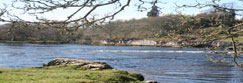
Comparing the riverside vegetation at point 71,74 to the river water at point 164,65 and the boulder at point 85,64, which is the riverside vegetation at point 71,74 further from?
the river water at point 164,65

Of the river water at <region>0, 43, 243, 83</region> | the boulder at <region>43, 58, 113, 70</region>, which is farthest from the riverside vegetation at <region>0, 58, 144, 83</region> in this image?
the river water at <region>0, 43, 243, 83</region>

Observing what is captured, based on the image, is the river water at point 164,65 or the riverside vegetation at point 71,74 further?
the river water at point 164,65

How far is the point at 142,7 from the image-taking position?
7.03m

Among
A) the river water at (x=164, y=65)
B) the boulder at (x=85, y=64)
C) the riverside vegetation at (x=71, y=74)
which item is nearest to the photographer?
the riverside vegetation at (x=71, y=74)

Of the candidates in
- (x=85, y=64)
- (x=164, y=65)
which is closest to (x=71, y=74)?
(x=85, y=64)

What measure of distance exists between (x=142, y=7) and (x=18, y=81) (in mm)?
7959

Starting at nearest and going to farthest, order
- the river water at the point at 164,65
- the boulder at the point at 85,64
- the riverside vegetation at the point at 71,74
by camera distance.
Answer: the riverside vegetation at the point at 71,74 → the boulder at the point at 85,64 → the river water at the point at 164,65

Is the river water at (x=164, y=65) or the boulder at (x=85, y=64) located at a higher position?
the boulder at (x=85, y=64)

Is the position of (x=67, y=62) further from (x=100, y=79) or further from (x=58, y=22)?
(x=58, y=22)

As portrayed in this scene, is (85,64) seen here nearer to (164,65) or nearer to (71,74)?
(71,74)

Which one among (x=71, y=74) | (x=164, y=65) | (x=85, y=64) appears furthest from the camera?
(x=164, y=65)

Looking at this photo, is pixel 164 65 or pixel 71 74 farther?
pixel 164 65

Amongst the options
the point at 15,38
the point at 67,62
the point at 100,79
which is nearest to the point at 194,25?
the point at 100,79

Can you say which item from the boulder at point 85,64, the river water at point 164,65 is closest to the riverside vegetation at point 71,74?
the boulder at point 85,64
